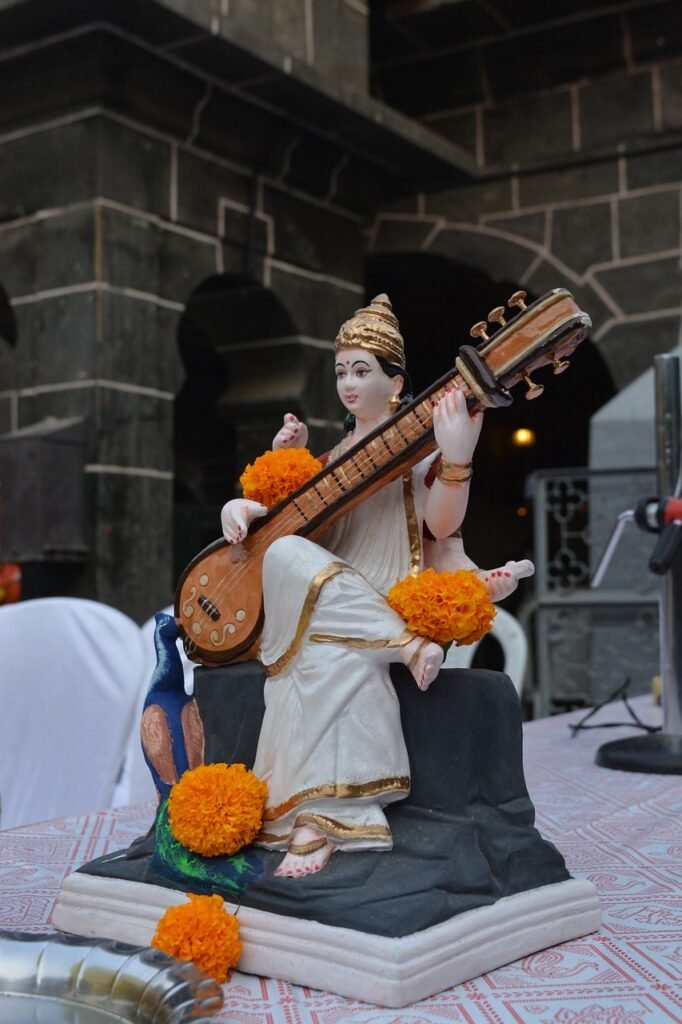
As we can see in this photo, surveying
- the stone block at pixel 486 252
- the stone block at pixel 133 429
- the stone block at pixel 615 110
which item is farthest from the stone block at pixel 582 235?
the stone block at pixel 133 429

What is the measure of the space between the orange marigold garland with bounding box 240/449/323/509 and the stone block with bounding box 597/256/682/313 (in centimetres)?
328

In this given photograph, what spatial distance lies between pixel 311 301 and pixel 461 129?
1136 mm

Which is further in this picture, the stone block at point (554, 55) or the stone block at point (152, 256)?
the stone block at point (554, 55)

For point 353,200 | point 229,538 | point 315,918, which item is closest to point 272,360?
point 353,200

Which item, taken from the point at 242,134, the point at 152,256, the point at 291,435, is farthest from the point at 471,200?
the point at 291,435

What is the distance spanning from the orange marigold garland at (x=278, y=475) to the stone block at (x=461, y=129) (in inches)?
144

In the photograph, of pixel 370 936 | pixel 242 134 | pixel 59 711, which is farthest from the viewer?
pixel 242 134

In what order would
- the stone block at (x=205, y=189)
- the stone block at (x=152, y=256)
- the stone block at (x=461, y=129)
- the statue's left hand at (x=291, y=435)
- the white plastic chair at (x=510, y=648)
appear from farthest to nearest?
the stone block at (x=461, y=129), the stone block at (x=205, y=189), the stone block at (x=152, y=256), the white plastic chair at (x=510, y=648), the statue's left hand at (x=291, y=435)

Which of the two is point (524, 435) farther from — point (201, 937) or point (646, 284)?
point (201, 937)

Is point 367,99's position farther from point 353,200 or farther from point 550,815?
point 550,815

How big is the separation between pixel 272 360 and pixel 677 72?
6.14 ft

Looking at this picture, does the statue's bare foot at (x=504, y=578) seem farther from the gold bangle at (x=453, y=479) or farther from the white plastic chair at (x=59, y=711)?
the white plastic chair at (x=59, y=711)

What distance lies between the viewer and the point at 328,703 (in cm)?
96

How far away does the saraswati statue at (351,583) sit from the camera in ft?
3.12
